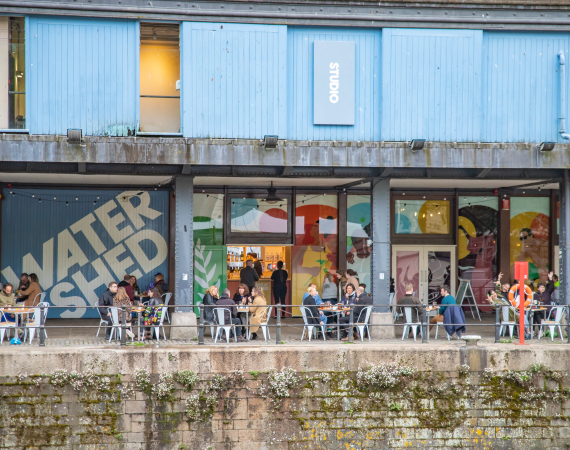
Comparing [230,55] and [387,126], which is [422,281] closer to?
[387,126]

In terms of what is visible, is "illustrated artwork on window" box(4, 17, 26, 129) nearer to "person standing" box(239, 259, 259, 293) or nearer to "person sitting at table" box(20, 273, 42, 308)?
"person sitting at table" box(20, 273, 42, 308)

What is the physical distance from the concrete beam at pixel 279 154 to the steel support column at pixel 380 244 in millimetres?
443

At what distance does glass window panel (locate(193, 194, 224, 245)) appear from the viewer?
16.8 m

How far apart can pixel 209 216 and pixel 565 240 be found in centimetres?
929

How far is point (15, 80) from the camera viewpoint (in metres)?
12.5

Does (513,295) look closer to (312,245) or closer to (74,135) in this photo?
(312,245)

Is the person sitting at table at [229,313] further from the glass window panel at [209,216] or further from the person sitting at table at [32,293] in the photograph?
the person sitting at table at [32,293]

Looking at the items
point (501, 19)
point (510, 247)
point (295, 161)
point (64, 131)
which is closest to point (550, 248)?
point (510, 247)

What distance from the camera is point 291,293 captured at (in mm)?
17203

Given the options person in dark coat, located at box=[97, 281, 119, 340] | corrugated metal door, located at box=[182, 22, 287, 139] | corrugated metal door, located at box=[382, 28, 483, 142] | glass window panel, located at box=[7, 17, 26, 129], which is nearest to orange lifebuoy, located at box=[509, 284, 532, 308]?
corrugated metal door, located at box=[382, 28, 483, 142]

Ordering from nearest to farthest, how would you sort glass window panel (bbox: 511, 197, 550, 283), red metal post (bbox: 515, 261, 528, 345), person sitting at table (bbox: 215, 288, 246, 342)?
1. red metal post (bbox: 515, 261, 528, 345)
2. person sitting at table (bbox: 215, 288, 246, 342)
3. glass window panel (bbox: 511, 197, 550, 283)

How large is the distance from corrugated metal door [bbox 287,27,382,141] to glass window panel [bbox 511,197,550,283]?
725 centimetres

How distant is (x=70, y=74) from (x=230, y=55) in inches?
133

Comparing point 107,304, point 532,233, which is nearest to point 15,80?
point 107,304
